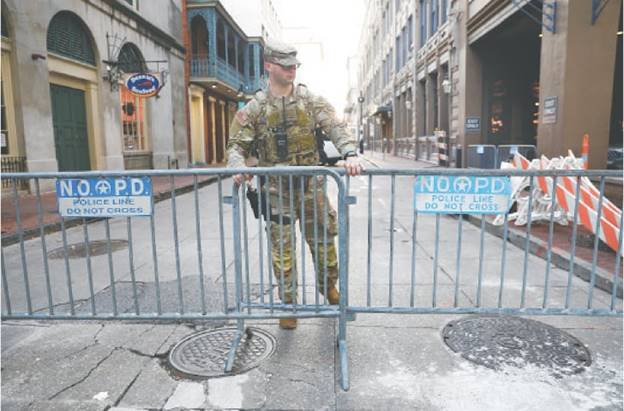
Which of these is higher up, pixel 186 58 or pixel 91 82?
pixel 186 58

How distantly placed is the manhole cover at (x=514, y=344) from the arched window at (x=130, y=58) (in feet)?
52.1

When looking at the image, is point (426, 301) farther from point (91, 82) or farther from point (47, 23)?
point (91, 82)

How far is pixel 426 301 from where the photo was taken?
427cm

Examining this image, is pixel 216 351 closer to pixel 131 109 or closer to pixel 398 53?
pixel 131 109

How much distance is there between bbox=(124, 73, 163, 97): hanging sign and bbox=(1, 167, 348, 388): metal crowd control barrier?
8.16 meters

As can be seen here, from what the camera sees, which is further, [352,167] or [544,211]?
[544,211]

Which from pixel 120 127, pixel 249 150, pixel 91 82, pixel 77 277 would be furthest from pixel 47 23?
pixel 249 150

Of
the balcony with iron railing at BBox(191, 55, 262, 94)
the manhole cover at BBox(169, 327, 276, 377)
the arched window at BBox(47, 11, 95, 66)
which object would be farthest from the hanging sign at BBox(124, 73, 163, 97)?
the manhole cover at BBox(169, 327, 276, 377)

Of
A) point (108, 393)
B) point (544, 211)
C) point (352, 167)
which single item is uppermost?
point (352, 167)

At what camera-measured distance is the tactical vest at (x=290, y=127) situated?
3.57 meters

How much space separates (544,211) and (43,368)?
6.86 meters

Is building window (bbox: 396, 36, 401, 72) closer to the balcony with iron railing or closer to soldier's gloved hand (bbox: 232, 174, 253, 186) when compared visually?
the balcony with iron railing

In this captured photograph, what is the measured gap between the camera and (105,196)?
327 centimetres

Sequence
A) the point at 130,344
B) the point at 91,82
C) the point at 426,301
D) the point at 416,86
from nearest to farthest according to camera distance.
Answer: the point at 130,344
the point at 426,301
the point at 91,82
the point at 416,86
